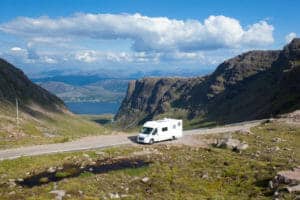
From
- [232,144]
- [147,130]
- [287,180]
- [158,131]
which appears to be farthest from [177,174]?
[147,130]

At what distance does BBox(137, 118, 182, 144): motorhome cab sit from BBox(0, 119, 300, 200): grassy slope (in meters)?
2.76

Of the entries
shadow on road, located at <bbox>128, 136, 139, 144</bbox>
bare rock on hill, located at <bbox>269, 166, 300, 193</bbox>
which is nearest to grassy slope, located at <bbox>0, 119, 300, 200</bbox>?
bare rock on hill, located at <bbox>269, 166, 300, 193</bbox>

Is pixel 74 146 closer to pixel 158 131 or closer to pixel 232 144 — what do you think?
pixel 158 131

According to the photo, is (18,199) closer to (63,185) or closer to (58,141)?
(63,185)

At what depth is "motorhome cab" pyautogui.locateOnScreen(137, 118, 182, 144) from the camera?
50500 millimetres

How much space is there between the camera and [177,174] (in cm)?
3697

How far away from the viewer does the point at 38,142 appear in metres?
52.2

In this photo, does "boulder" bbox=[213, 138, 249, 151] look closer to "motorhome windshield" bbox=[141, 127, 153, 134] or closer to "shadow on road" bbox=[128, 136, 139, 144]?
"motorhome windshield" bbox=[141, 127, 153, 134]

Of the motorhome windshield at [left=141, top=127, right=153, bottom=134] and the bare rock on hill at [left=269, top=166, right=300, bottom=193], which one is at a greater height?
the motorhome windshield at [left=141, top=127, right=153, bottom=134]

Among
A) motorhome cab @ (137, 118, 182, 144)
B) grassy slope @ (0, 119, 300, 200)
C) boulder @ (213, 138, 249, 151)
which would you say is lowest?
grassy slope @ (0, 119, 300, 200)

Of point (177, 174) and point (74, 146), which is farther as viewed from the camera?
point (74, 146)

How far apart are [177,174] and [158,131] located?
1434 centimetres

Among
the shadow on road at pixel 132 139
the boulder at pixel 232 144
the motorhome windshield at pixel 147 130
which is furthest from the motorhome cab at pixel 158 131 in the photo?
the boulder at pixel 232 144

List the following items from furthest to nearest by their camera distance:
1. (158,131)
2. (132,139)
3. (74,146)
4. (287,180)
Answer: (132,139) → (158,131) → (74,146) → (287,180)
